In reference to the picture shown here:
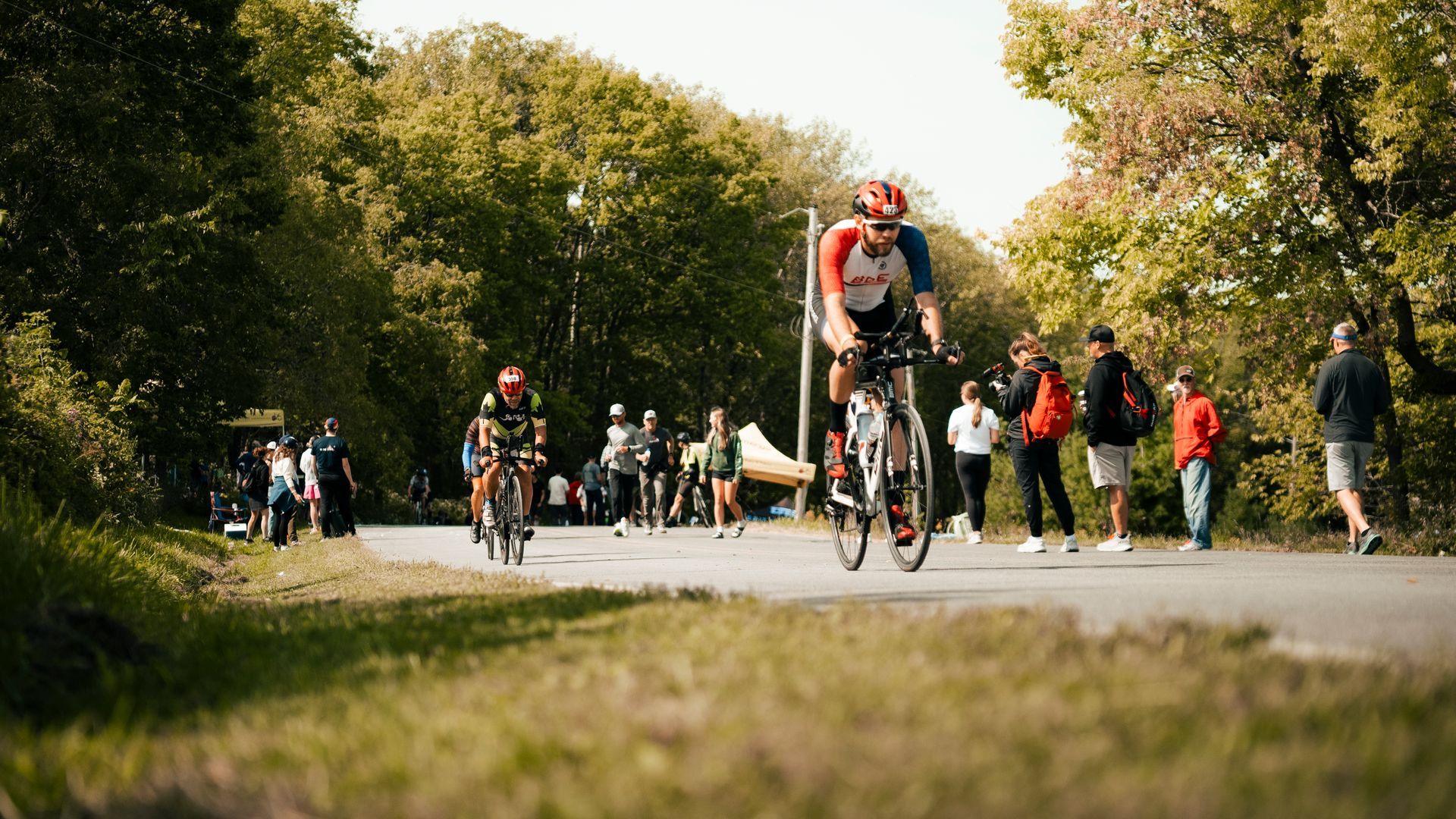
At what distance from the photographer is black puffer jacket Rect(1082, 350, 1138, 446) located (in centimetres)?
1427

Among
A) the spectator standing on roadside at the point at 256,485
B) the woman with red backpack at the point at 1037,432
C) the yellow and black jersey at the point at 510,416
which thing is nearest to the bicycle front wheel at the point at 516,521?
the yellow and black jersey at the point at 510,416

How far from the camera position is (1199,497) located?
15258mm

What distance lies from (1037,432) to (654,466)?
10.8 meters

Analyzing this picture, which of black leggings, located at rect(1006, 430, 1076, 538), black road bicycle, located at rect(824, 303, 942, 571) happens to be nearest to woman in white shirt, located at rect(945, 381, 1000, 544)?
black leggings, located at rect(1006, 430, 1076, 538)

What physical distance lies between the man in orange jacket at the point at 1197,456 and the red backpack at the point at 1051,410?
219cm

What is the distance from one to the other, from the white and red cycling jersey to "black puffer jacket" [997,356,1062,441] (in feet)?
14.6

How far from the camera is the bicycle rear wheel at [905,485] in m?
9.09

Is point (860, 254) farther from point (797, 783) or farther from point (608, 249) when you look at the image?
point (608, 249)

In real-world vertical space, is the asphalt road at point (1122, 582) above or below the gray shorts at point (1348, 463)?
below

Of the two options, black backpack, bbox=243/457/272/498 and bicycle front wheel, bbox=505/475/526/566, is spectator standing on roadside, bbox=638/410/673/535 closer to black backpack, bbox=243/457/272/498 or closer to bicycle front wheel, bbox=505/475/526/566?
black backpack, bbox=243/457/272/498

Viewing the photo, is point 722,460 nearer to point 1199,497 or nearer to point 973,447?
point 973,447

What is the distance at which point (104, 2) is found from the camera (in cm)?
3139

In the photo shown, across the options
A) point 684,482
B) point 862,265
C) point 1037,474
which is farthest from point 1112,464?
point 684,482

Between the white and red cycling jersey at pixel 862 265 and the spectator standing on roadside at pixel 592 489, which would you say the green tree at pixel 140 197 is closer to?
the spectator standing on roadside at pixel 592 489
